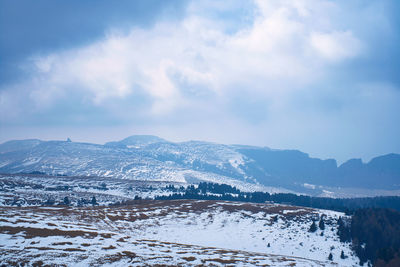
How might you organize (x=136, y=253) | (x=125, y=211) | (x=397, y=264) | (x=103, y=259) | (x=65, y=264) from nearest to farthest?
(x=65, y=264)
(x=103, y=259)
(x=136, y=253)
(x=397, y=264)
(x=125, y=211)

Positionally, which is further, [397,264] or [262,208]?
[262,208]

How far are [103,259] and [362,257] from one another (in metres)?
79.0

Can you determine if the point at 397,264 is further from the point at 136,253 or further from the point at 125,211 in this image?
the point at 125,211

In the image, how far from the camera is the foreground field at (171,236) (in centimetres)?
4575

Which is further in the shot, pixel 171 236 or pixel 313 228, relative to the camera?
pixel 313 228

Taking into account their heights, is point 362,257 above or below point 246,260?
below

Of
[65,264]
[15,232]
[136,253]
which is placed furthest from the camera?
[15,232]

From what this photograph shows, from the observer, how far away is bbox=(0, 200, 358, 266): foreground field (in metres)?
45.8

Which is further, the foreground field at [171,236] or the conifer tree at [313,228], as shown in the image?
the conifer tree at [313,228]

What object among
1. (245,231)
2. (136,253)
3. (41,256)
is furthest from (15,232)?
(245,231)

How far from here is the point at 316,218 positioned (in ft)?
374

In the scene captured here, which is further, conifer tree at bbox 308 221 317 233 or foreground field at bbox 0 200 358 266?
conifer tree at bbox 308 221 317 233

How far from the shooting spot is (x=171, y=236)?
293 feet

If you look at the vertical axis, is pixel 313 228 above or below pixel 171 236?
above
